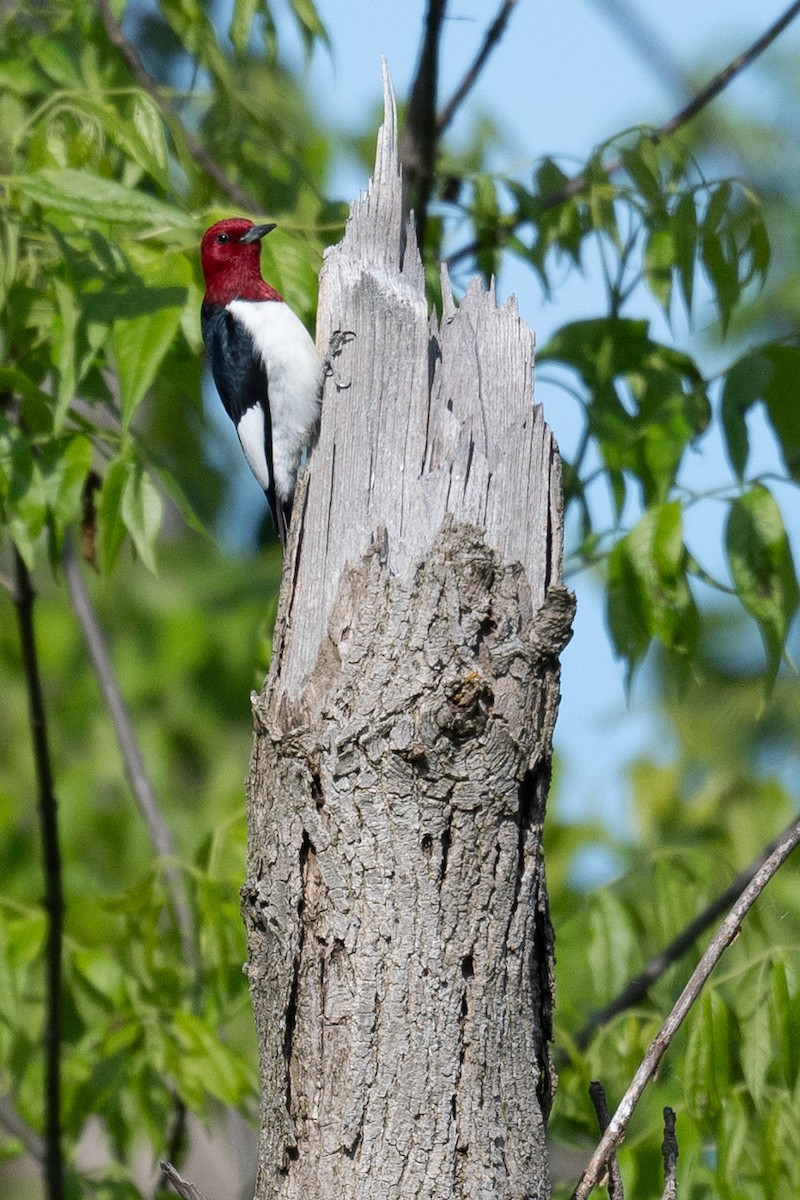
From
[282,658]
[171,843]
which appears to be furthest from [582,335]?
[171,843]

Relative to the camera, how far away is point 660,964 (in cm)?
374

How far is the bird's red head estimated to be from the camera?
3840mm

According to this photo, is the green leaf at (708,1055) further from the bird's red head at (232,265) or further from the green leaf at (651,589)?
the bird's red head at (232,265)

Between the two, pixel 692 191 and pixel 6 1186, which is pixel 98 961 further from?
pixel 6 1186

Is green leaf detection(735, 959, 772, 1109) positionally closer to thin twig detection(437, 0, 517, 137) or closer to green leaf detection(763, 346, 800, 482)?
green leaf detection(763, 346, 800, 482)

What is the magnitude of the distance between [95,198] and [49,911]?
6.05 ft

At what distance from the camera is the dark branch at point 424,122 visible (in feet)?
13.0

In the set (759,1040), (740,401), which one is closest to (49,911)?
(759,1040)

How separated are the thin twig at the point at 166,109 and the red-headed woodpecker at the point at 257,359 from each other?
152mm

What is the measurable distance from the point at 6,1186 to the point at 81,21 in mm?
6977

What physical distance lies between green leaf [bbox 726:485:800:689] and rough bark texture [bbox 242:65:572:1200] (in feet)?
→ 3.00

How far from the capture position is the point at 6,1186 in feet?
27.6

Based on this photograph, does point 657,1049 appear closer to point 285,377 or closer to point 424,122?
point 285,377

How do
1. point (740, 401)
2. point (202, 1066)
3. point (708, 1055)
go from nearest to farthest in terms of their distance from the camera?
point (708, 1055), point (740, 401), point (202, 1066)
